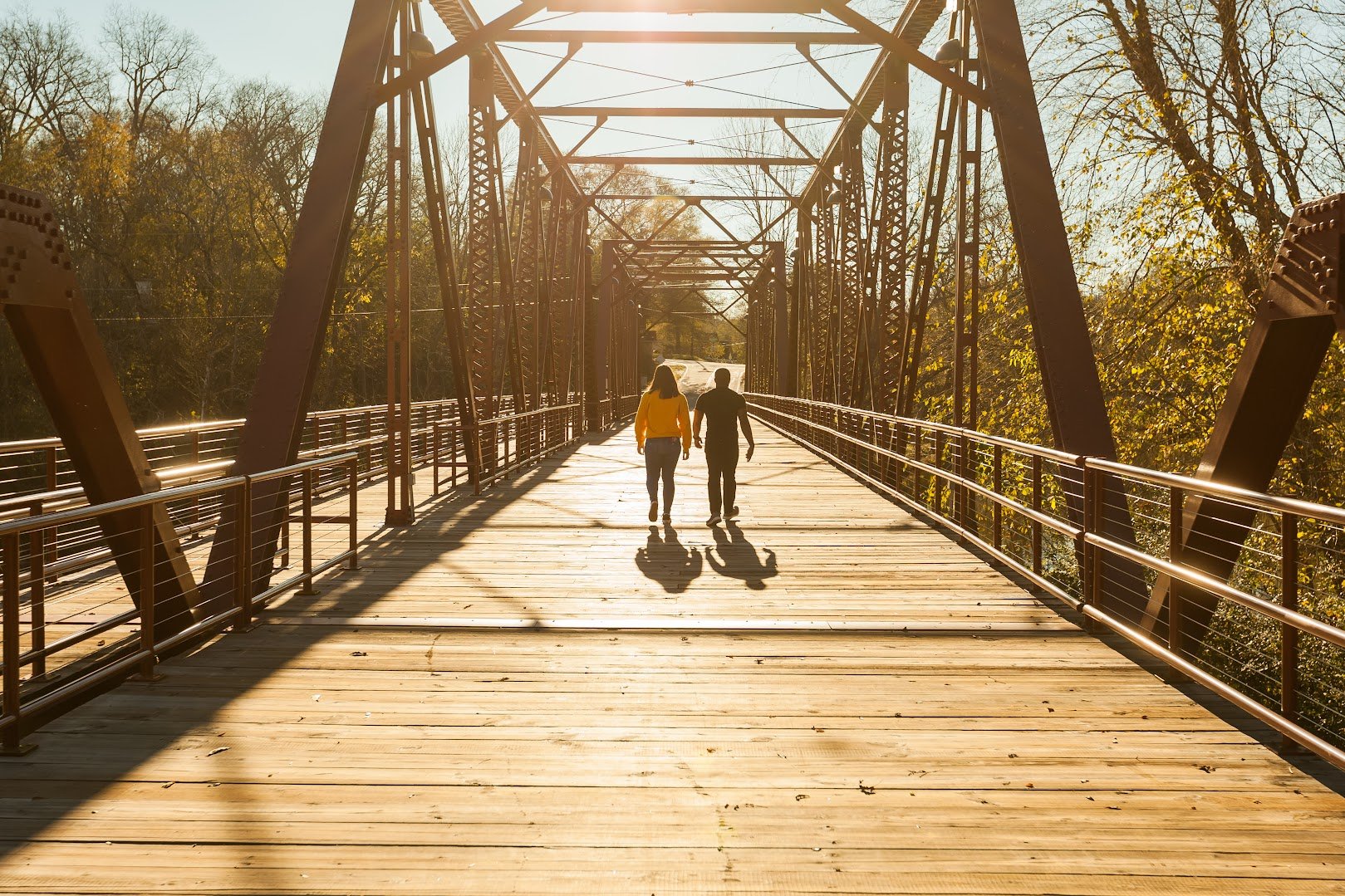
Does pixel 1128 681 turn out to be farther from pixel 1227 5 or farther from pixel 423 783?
pixel 1227 5

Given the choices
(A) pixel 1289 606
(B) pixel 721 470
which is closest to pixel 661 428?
(B) pixel 721 470

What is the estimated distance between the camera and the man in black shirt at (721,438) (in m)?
11.3

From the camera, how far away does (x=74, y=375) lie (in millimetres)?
5051

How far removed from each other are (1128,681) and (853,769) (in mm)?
1879

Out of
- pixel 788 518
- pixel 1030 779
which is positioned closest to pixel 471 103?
pixel 788 518

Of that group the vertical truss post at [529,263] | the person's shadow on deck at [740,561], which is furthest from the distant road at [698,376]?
the person's shadow on deck at [740,561]

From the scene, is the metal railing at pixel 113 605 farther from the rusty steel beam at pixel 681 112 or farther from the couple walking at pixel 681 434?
the rusty steel beam at pixel 681 112

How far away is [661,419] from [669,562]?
238 cm

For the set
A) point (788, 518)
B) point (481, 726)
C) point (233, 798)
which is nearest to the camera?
point (233, 798)

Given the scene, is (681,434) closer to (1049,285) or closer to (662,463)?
(662,463)

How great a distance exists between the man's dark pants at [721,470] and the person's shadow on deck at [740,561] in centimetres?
68

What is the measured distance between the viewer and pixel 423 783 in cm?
389

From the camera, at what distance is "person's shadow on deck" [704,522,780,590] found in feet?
27.2

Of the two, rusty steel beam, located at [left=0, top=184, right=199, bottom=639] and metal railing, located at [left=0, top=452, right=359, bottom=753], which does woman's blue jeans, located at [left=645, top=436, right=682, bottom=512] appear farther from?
rusty steel beam, located at [left=0, top=184, right=199, bottom=639]
